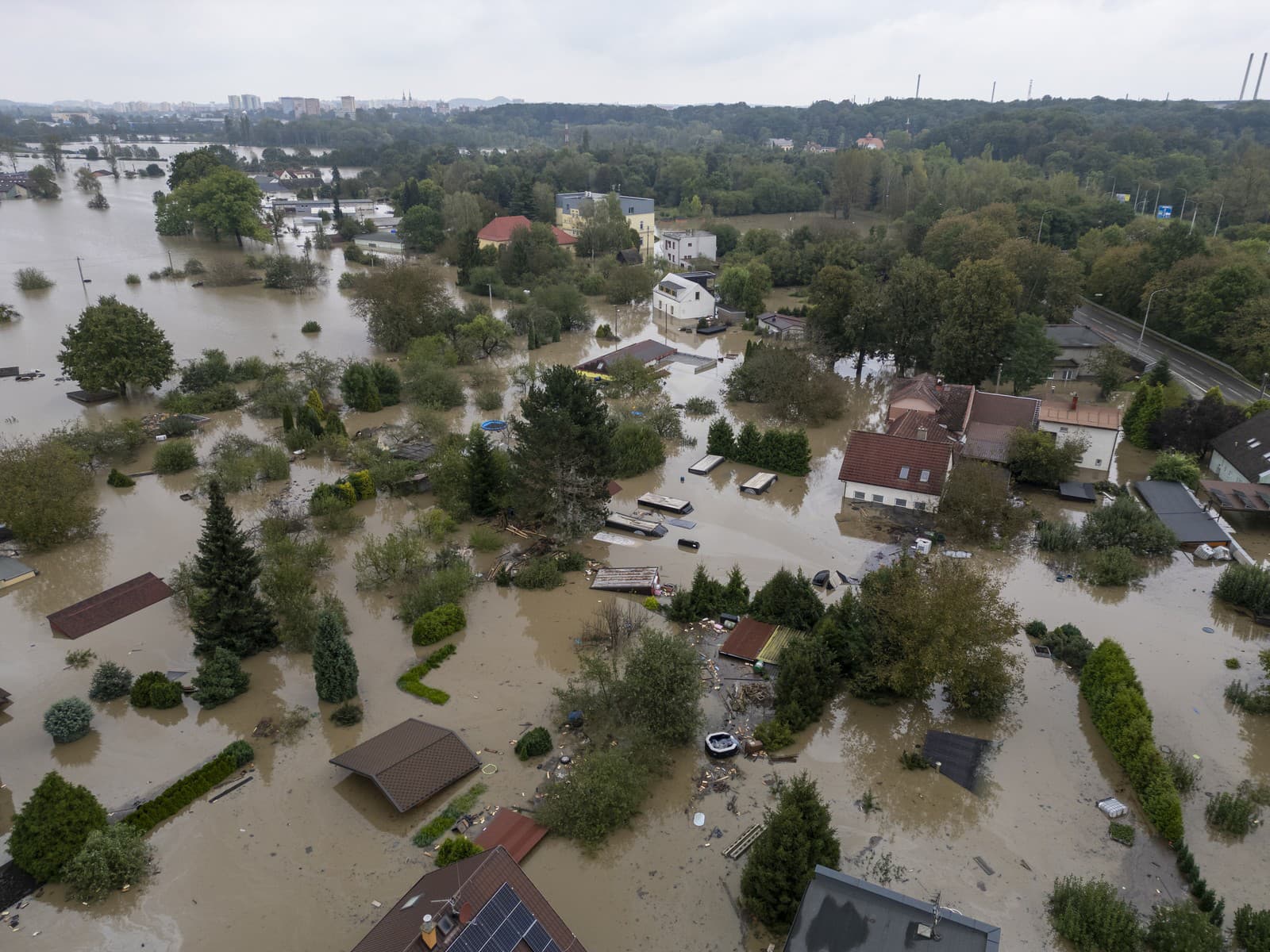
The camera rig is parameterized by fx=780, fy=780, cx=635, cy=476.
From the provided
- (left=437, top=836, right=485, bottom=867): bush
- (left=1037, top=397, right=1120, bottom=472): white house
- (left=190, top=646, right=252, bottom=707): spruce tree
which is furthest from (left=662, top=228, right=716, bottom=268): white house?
(left=437, top=836, right=485, bottom=867): bush

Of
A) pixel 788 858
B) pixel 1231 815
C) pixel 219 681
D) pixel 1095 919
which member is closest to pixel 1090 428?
pixel 1231 815

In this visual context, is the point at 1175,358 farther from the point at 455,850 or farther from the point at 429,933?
the point at 429,933

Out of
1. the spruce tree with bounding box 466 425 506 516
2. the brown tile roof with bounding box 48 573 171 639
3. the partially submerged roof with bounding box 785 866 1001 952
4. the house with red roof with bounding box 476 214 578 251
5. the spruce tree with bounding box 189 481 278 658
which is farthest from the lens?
the house with red roof with bounding box 476 214 578 251

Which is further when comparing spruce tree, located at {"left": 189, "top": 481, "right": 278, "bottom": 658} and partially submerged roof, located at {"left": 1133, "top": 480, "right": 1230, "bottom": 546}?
partially submerged roof, located at {"left": 1133, "top": 480, "right": 1230, "bottom": 546}

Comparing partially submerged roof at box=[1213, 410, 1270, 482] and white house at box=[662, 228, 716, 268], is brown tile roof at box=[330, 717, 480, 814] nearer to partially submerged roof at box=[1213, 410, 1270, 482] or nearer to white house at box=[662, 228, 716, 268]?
partially submerged roof at box=[1213, 410, 1270, 482]

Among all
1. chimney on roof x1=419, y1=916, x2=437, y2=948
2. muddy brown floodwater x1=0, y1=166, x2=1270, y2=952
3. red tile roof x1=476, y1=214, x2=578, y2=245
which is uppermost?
red tile roof x1=476, y1=214, x2=578, y2=245

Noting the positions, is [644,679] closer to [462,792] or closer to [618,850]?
[618,850]
